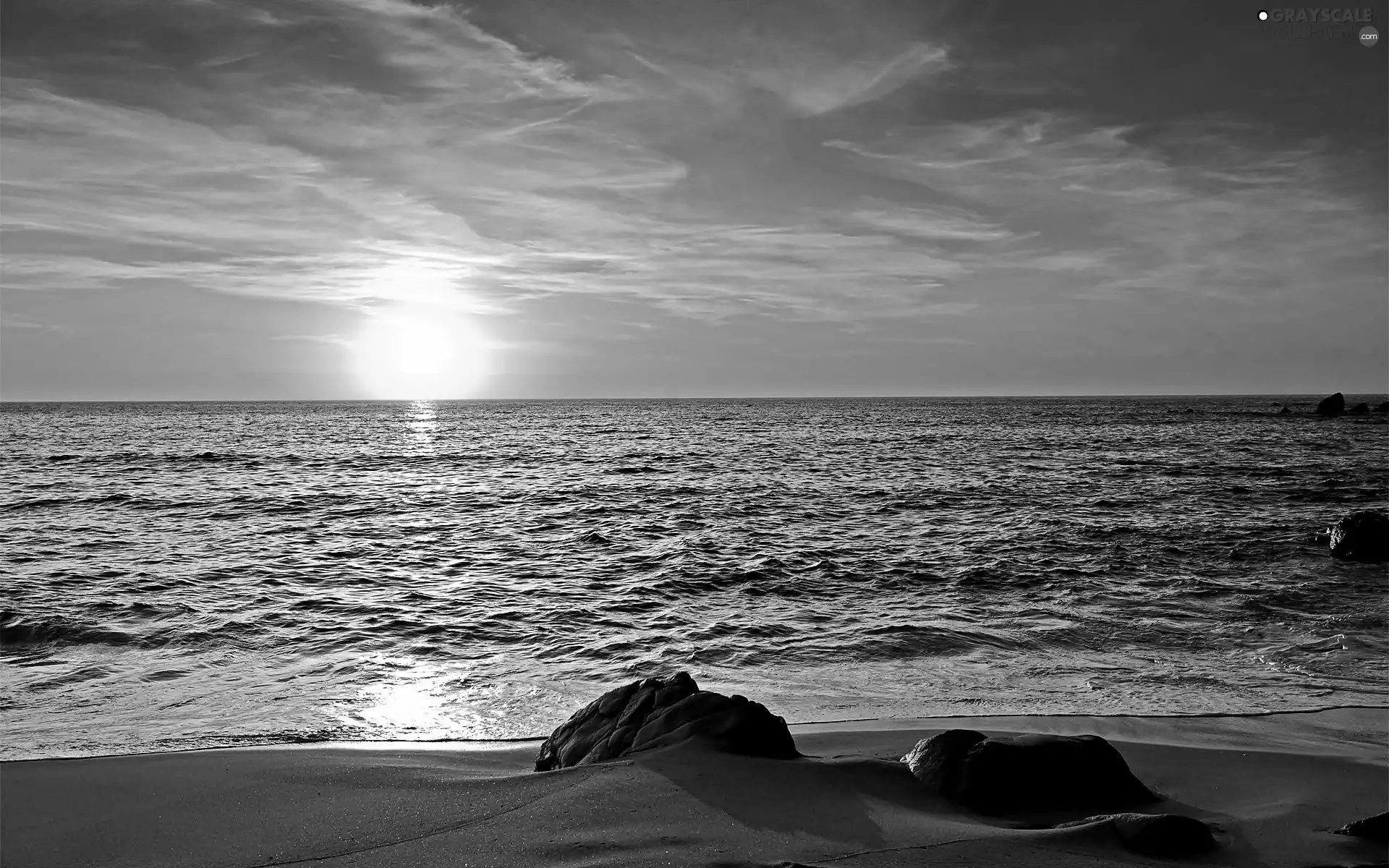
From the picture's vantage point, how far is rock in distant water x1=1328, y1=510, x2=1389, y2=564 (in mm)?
15781

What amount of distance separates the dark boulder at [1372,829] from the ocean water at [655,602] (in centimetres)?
289

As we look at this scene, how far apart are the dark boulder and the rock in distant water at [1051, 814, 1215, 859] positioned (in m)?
0.83

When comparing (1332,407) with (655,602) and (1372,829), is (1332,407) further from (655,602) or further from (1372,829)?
(1372,829)

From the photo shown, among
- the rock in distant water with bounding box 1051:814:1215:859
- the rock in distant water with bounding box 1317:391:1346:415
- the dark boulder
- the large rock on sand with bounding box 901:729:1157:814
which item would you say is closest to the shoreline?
the large rock on sand with bounding box 901:729:1157:814

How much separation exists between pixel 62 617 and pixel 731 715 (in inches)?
381

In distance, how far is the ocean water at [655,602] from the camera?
8062 millimetres

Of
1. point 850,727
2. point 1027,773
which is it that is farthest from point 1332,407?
point 1027,773

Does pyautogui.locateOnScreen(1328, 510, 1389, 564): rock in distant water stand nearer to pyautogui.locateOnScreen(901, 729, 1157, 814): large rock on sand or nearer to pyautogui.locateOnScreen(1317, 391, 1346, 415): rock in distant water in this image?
pyautogui.locateOnScreen(901, 729, 1157, 814): large rock on sand

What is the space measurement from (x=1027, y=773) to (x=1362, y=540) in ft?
49.3

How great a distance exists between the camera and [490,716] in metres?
7.61

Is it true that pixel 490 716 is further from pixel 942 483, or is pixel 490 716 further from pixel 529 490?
pixel 942 483

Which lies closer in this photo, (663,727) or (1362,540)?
(663,727)

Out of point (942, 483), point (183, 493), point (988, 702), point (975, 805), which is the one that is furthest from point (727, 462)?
point (975, 805)

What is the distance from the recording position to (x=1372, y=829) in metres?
4.71
